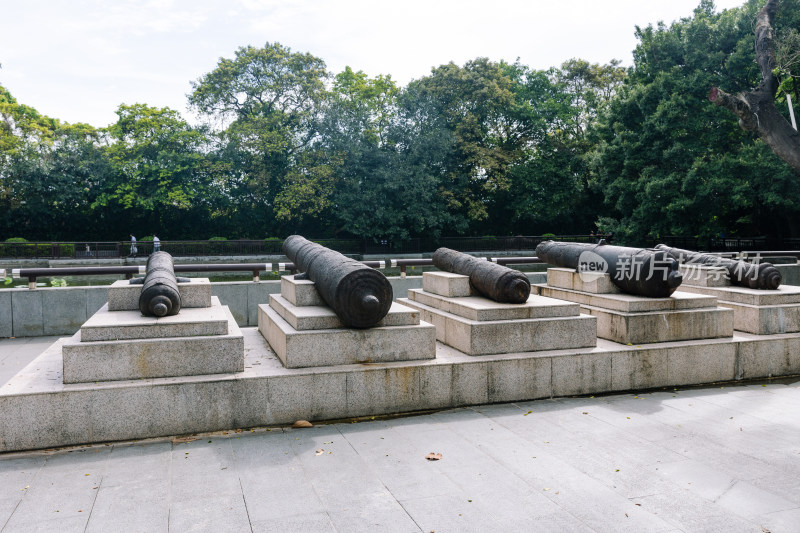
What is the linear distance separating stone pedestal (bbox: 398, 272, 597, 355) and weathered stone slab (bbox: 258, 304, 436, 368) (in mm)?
589

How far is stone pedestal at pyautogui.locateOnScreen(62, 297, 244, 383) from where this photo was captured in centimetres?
488

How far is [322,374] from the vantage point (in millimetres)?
5332

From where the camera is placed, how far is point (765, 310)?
7500 mm

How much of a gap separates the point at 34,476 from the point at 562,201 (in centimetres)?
3550

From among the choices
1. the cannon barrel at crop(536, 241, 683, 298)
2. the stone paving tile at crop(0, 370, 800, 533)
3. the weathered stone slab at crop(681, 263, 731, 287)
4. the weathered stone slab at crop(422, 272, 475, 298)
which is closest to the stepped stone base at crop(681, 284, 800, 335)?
the weathered stone slab at crop(681, 263, 731, 287)

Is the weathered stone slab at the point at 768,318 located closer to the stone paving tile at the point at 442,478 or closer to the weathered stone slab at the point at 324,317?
the stone paving tile at the point at 442,478

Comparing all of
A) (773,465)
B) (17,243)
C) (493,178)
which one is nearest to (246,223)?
(17,243)

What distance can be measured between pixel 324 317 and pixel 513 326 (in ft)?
7.00

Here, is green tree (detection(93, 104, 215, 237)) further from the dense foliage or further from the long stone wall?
the long stone wall

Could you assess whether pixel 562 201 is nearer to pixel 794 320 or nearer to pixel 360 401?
pixel 794 320

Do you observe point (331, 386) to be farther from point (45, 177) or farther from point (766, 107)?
point (45, 177)

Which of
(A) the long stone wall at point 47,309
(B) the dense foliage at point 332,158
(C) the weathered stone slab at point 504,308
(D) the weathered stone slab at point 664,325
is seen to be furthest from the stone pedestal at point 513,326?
(B) the dense foliage at point 332,158

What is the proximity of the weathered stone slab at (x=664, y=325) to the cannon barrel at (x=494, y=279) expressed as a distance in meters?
1.28

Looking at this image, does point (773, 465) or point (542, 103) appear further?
point (542, 103)
